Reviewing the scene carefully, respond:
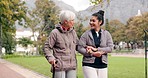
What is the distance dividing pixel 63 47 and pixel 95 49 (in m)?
0.49

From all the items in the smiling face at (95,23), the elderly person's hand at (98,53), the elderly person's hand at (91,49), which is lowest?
the elderly person's hand at (98,53)

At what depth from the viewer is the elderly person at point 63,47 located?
4.70 metres

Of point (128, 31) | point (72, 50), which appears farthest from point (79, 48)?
point (128, 31)

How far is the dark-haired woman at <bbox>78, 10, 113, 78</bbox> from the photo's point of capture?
490cm

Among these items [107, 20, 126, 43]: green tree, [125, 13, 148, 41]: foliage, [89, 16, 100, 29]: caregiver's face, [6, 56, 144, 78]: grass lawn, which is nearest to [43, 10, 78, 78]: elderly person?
[89, 16, 100, 29]: caregiver's face

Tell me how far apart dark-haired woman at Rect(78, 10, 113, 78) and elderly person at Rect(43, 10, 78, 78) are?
10.3 inches

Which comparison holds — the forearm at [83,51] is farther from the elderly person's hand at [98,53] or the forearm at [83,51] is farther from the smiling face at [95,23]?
the smiling face at [95,23]

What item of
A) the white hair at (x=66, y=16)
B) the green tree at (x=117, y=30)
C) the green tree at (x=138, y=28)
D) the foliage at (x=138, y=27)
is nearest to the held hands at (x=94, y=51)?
the white hair at (x=66, y=16)

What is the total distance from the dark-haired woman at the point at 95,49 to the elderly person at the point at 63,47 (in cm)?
26

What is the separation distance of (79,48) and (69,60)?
1.08 ft

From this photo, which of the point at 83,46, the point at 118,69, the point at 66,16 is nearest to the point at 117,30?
the point at 118,69

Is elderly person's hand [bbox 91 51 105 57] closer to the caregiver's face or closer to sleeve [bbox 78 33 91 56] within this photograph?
sleeve [bbox 78 33 91 56]

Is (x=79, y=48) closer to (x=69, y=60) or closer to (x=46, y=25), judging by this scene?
(x=69, y=60)

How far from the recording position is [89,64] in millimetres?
4914
